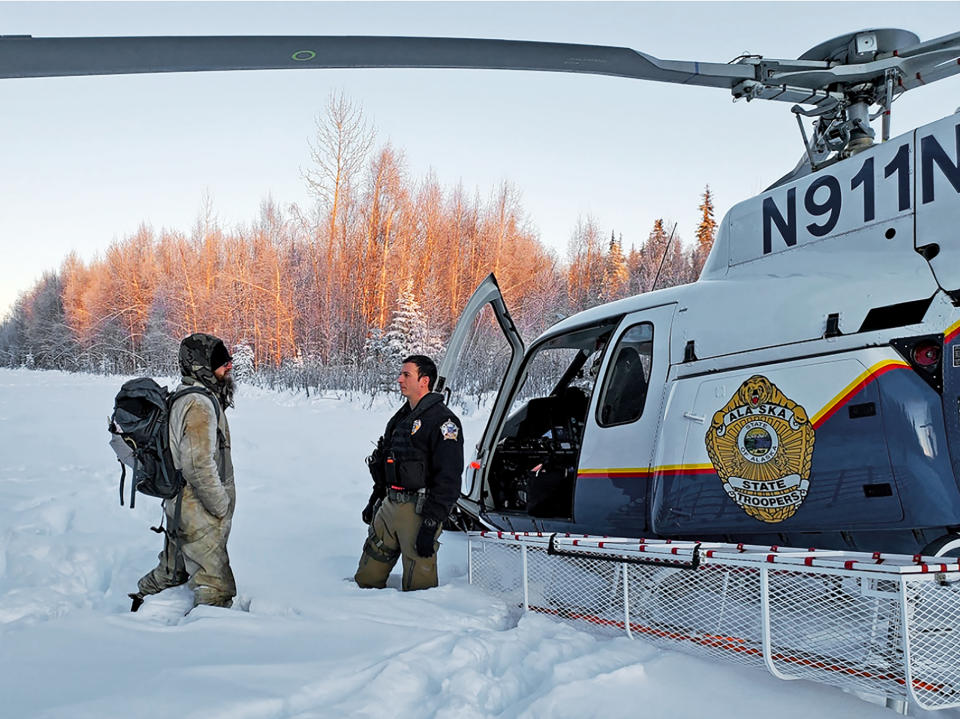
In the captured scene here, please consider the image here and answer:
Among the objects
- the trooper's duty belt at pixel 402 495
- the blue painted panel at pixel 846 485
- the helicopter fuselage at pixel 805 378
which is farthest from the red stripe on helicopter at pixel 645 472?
the trooper's duty belt at pixel 402 495

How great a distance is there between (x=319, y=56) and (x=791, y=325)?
255 cm

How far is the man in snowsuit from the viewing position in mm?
3967

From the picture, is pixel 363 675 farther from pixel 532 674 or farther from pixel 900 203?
pixel 900 203

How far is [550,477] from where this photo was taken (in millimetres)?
5492

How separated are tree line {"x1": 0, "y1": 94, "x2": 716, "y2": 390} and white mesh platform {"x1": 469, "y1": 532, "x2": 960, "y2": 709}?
15.6 metres

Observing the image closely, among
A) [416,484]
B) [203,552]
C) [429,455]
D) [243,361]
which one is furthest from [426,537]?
[243,361]

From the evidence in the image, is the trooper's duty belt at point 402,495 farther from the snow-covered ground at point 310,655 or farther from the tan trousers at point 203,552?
the tan trousers at point 203,552

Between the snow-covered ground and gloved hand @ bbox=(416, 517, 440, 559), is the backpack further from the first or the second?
gloved hand @ bbox=(416, 517, 440, 559)

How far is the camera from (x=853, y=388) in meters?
3.17

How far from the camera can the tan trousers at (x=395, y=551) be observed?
4430 mm

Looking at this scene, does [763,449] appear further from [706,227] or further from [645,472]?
[706,227]

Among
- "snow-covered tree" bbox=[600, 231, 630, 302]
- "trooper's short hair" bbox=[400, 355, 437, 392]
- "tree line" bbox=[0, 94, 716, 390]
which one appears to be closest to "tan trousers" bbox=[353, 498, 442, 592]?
"trooper's short hair" bbox=[400, 355, 437, 392]

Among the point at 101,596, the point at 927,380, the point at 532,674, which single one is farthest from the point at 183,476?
the point at 927,380

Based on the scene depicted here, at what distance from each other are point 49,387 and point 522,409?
2377 centimetres
